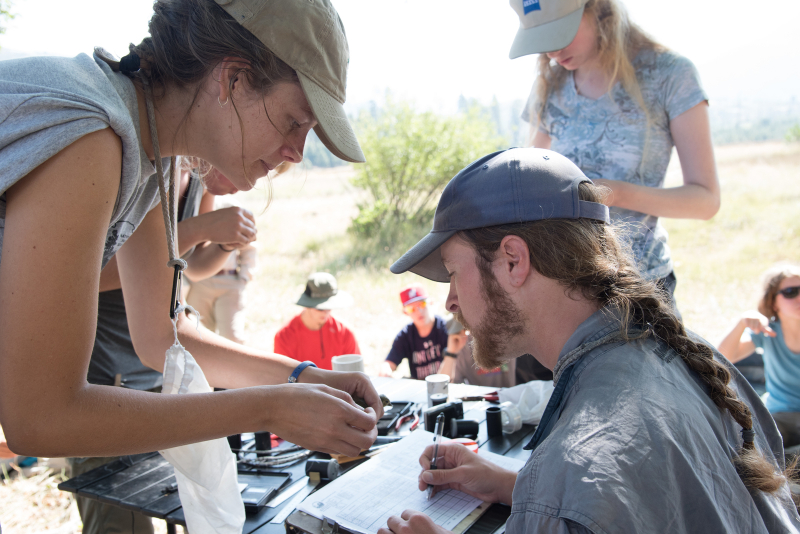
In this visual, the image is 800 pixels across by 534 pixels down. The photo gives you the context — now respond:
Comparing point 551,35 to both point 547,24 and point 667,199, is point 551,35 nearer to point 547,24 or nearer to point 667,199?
point 547,24

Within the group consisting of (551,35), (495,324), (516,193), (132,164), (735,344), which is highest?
(551,35)

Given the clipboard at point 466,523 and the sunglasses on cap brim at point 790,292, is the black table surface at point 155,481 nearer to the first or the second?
the clipboard at point 466,523

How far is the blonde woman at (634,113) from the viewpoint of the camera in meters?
2.29

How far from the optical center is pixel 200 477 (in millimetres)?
1467

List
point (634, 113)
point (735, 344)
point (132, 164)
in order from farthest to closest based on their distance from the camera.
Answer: point (735, 344)
point (634, 113)
point (132, 164)

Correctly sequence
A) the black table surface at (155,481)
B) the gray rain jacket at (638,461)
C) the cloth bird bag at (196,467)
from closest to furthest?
the gray rain jacket at (638,461)
the cloth bird bag at (196,467)
the black table surface at (155,481)

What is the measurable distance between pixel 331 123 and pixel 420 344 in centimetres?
330

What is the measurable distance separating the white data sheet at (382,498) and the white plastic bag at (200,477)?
0.20 meters

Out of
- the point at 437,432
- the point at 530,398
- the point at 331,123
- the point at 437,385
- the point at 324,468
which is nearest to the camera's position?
the point at 331,123

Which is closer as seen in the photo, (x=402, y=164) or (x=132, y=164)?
(x=132, y=164)

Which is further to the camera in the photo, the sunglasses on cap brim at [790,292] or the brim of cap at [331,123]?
the sunglasses on cap brim at [790,292]

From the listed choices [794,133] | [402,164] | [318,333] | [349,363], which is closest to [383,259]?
[402,164]

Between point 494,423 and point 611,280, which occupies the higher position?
point 611,280

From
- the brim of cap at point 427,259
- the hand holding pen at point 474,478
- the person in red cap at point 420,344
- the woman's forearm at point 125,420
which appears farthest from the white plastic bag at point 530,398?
the person in red cap at point 420,344
